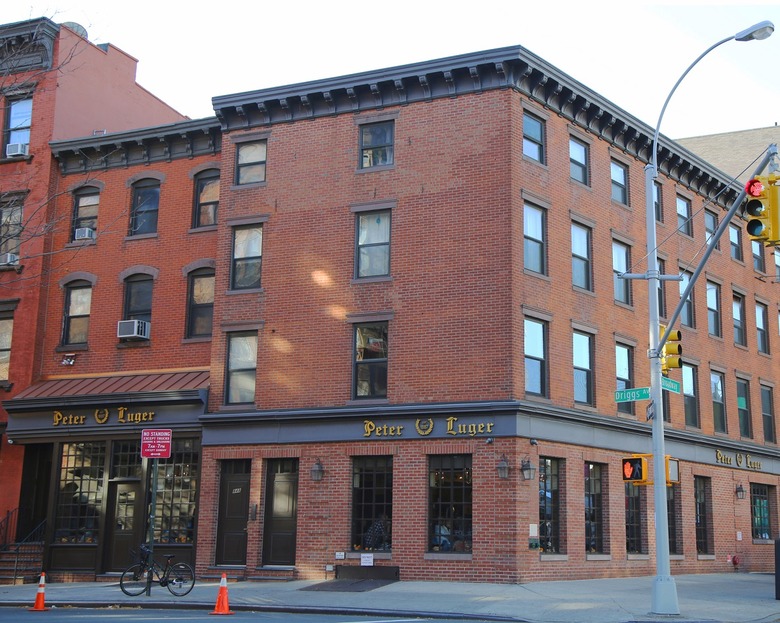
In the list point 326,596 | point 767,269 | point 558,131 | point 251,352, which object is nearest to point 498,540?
point 326,596

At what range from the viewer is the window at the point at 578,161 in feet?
95.2

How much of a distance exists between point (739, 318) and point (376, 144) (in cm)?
1695

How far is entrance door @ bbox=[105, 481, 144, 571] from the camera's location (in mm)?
28469

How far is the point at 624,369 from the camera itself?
98.3ft

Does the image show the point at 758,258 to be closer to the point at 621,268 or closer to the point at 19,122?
the point at 621,268

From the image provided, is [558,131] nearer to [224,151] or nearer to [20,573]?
[224,151]

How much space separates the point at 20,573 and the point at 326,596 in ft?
37.9

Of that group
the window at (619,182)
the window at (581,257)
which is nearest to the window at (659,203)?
the window at (619,182)

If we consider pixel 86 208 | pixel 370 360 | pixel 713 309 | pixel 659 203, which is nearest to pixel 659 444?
pixel 370 360

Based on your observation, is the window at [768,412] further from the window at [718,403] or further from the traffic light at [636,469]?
the traffic light at [636,469]

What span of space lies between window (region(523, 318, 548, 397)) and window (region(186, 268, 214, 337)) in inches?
371

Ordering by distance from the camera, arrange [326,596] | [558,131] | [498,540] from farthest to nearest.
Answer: [558,131] < [498,540] < [326,596]

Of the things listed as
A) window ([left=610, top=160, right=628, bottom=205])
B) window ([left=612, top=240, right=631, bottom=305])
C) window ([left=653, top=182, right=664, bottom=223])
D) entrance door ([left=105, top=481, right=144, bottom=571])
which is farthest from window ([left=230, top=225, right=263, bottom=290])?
window ([left=653, top=182, right=664, bottom=223])

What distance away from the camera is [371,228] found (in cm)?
2741
